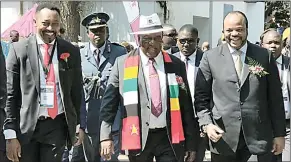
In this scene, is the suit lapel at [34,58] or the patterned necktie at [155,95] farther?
the suit lapel at [34,58]

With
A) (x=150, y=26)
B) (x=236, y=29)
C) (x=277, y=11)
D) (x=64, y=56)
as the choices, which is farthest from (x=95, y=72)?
(x=277, y=11)

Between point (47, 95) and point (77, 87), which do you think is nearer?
point (47, 95)

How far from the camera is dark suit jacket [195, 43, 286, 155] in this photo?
5.33m

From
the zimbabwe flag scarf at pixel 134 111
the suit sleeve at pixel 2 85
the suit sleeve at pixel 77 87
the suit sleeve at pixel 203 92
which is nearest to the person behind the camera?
the suit sleeve at pixel 2 85

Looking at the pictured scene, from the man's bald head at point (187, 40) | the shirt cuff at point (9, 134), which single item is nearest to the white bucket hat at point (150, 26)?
the shirt cuff at point (9, 134)

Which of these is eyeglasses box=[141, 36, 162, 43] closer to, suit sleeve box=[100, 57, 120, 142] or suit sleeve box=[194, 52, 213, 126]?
suit sleeve box=[100, 57, 120, 142]

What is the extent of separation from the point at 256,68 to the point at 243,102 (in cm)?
35

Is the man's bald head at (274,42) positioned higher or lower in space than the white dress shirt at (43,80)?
higher

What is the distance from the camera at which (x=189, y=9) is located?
2512cm

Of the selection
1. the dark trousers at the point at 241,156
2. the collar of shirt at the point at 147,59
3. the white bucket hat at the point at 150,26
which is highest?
the white bucket hat at the point at 150,26

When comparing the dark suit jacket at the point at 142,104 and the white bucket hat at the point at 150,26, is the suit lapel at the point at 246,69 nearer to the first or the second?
the dark suit jacket at the point at 142,104

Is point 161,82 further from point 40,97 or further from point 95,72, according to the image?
point 95,72

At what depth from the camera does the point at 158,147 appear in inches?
209

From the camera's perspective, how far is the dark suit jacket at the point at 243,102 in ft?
17.5
